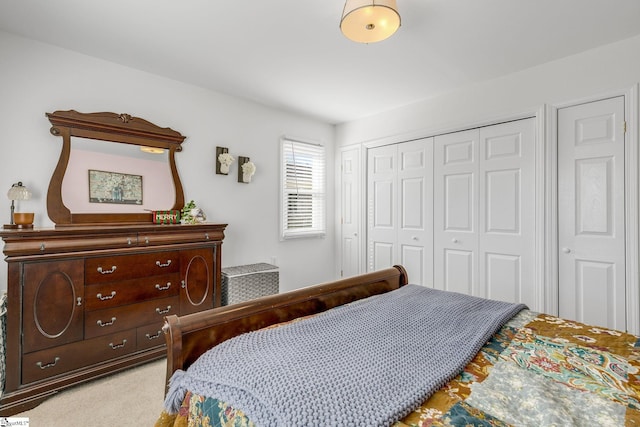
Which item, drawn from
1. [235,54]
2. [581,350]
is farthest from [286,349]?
[235,54]

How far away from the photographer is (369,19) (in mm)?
1743

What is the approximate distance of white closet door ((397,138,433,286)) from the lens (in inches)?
142

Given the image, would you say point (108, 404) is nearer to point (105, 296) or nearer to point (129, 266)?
point (105, 296)

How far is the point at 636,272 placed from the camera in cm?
231

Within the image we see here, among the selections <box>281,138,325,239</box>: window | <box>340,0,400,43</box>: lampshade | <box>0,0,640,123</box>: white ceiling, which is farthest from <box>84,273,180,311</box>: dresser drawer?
<box>340,0,400,43</box>: lampshade

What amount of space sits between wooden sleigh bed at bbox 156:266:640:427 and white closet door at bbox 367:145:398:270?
2.27m

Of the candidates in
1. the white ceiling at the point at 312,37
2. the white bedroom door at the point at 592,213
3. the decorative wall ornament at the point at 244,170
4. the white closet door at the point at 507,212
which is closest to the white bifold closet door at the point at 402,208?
the white closet door at the point at 507,212

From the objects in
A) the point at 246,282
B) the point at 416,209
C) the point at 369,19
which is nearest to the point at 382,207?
the point at 416,209

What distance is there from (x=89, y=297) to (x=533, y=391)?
2.61 metres

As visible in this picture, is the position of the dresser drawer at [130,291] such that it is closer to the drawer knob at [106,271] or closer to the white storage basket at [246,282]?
the drawer knob at [106,271]

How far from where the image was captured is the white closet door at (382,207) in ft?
13.0

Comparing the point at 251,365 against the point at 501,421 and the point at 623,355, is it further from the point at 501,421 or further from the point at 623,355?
the point at 623,355

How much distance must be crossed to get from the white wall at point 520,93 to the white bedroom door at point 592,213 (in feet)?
0.54

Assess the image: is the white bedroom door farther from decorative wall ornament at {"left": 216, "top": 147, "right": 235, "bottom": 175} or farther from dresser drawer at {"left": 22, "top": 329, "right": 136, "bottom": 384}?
dresser drawer at {"left": 22, "top": 329, "right": 136, "bottom": 384}
